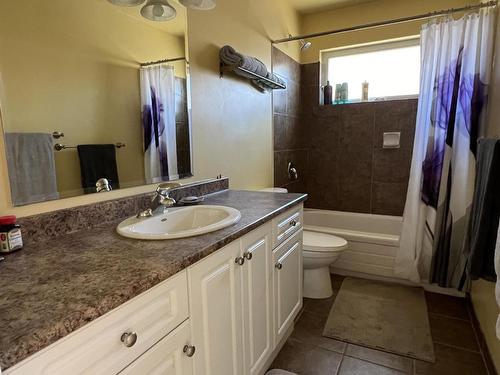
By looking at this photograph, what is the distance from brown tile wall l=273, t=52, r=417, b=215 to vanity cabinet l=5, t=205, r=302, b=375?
1.39 m

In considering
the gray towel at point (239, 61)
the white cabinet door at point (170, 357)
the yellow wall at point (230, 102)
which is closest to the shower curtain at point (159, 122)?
the yellow wall at point (230, 102)

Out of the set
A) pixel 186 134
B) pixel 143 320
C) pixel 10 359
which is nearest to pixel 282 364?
pixel 143 320

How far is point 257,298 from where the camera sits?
138cm

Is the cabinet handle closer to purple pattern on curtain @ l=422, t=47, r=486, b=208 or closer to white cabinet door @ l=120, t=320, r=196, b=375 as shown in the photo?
white cabinet door @ l=120, t=320, r=196, b=375

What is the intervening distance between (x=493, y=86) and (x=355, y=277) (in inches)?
69.4

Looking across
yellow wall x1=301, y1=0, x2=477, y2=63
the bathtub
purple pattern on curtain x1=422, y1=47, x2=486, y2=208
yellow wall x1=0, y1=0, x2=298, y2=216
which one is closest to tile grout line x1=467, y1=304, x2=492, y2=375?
the bathtub

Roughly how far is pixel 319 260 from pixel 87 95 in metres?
1.82

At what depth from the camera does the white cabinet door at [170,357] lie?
30.8 inches

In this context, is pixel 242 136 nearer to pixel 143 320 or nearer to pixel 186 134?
pixel 186 134

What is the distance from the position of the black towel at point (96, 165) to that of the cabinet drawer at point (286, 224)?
30.2 inches

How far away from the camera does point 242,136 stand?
229 cm

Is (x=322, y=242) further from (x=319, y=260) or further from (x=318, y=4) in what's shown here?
(x=318, y=4)

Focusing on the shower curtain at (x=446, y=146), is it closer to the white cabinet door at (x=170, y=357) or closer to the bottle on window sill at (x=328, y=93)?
the bottle on window sill at (x=328, y=93)

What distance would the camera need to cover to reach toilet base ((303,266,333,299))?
2.39m
